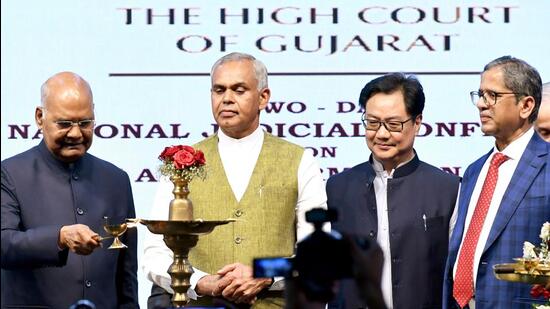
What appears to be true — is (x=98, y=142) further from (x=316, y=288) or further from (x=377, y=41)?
(x=316, y=288)

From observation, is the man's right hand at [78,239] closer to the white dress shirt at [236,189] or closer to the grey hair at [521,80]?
the white dress shirt at [236,189]

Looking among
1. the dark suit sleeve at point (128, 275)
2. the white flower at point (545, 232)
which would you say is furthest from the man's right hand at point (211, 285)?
the white flower at point (545, 232)

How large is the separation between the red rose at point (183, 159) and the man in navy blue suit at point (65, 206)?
42cm

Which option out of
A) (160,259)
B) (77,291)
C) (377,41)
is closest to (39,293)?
(77,291)

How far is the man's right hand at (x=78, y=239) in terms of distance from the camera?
15.2ft

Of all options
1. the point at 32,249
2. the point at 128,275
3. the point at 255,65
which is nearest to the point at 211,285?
the point at 128,275

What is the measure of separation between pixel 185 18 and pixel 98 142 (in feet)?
2.31

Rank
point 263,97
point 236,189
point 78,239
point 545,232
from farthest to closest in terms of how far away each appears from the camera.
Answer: point 263,97 → point 236,189 → point 545,232 → point 78,239

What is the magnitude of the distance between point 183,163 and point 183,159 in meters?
0.01

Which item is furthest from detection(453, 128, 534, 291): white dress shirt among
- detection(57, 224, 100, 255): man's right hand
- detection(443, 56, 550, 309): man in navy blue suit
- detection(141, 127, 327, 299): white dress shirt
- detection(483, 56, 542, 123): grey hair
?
detection(57, 224, 100, 255): man's right hand

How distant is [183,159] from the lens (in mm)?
4719

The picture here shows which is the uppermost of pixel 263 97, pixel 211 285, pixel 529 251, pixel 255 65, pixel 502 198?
pixel 255 65

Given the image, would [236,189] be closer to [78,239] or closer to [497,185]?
[78,239]

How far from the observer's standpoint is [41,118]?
5176 millimetres
